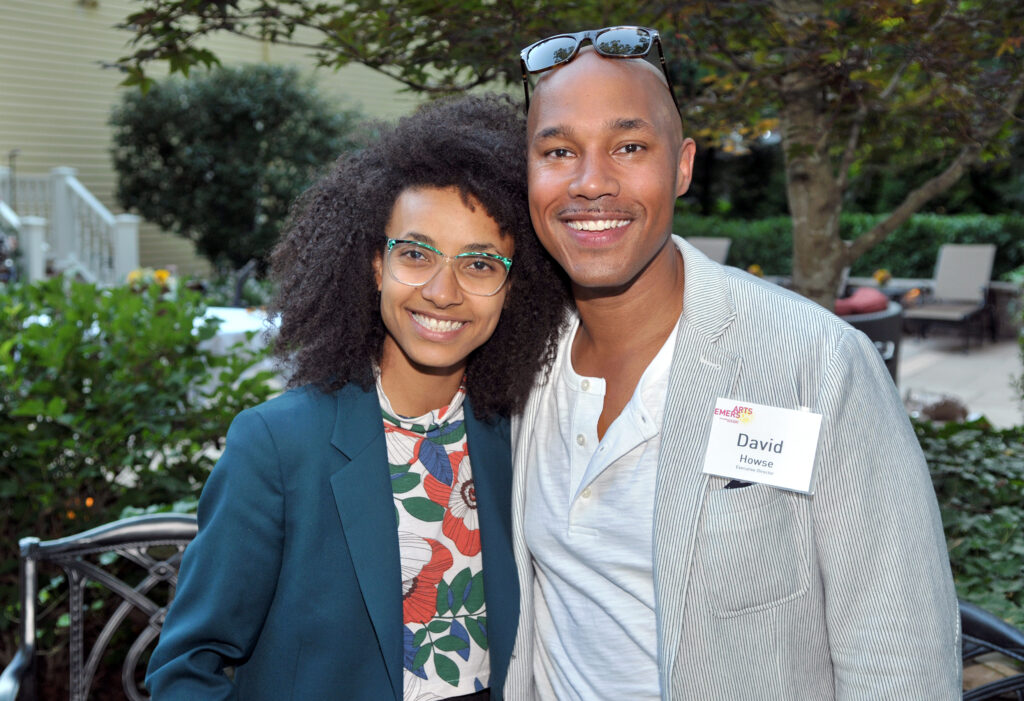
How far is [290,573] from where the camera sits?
1686mm

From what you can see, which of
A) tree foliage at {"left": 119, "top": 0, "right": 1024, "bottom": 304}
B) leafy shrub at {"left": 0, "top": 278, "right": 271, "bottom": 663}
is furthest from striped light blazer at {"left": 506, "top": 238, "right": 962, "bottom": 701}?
leafy shrub at {"left": 0, "top": 278, "right": 271, "bottom": 663}

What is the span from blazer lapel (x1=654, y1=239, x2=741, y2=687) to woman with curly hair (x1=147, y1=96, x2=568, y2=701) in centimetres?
42

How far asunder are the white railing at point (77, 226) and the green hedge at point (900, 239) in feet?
28.9

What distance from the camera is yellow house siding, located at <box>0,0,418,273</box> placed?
13.5m

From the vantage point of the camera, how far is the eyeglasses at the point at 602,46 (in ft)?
5.81

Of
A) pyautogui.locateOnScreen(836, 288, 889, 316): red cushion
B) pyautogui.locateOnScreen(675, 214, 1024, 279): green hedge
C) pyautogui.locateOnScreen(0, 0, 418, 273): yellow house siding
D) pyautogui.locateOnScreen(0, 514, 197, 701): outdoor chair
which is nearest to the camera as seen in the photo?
pyautogui.locateOnScreen(0, 514, 197, 701): outdoor chair

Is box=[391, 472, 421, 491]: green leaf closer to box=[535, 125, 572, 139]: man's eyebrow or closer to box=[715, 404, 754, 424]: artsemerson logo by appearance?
box=[715, 404, 754, 424]: artsemerson logo

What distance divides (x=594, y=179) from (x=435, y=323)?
17.3 inches

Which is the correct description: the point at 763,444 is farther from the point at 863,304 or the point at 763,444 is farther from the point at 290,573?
the point at 863,304

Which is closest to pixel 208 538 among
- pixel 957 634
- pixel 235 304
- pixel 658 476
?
pixel 658 476

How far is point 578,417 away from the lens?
6.07 ft

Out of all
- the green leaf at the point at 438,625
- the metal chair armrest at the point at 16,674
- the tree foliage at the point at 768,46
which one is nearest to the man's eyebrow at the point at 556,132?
the green leaf at the point at 438,625

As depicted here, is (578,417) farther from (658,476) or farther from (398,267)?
(398,267)

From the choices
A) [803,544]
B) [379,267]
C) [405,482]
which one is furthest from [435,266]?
[803,544]
